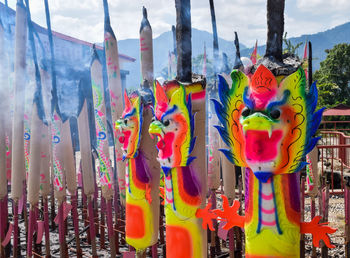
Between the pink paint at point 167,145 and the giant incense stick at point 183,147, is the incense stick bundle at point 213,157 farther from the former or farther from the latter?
the pink paint at point 167,145

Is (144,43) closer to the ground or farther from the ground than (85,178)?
farther from the ground

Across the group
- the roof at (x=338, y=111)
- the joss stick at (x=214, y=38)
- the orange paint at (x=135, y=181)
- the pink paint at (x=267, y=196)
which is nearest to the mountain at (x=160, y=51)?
the joss stick at (x=214, y=38)

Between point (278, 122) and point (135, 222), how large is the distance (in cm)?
176

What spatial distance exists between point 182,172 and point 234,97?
0.77 metres

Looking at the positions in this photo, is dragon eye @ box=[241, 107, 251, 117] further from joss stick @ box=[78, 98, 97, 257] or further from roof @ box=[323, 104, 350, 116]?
roof @ box=[323, 104, 350, 116]

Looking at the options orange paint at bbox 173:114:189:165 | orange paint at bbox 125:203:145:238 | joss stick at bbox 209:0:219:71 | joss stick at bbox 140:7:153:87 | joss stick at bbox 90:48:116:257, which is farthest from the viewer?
joss stick at bbox 90:48:116:257

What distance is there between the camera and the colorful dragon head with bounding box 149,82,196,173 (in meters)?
2.51

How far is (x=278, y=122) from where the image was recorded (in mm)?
1868

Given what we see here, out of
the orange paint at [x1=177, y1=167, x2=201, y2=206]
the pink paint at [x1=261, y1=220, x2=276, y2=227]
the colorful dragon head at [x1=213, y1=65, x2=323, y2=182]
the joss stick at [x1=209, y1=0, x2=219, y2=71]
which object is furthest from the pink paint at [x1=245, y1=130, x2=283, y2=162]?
the joss stick at [x1=209, y1=0, x2=219, y2=71]

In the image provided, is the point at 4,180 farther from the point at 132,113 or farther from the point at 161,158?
the point at 161,158

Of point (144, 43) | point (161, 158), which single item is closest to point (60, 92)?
point (144, 43)

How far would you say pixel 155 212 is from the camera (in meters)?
3.17

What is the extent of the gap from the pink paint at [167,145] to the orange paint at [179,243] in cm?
54

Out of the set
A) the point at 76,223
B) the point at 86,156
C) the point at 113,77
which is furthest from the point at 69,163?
the point at 113,77
